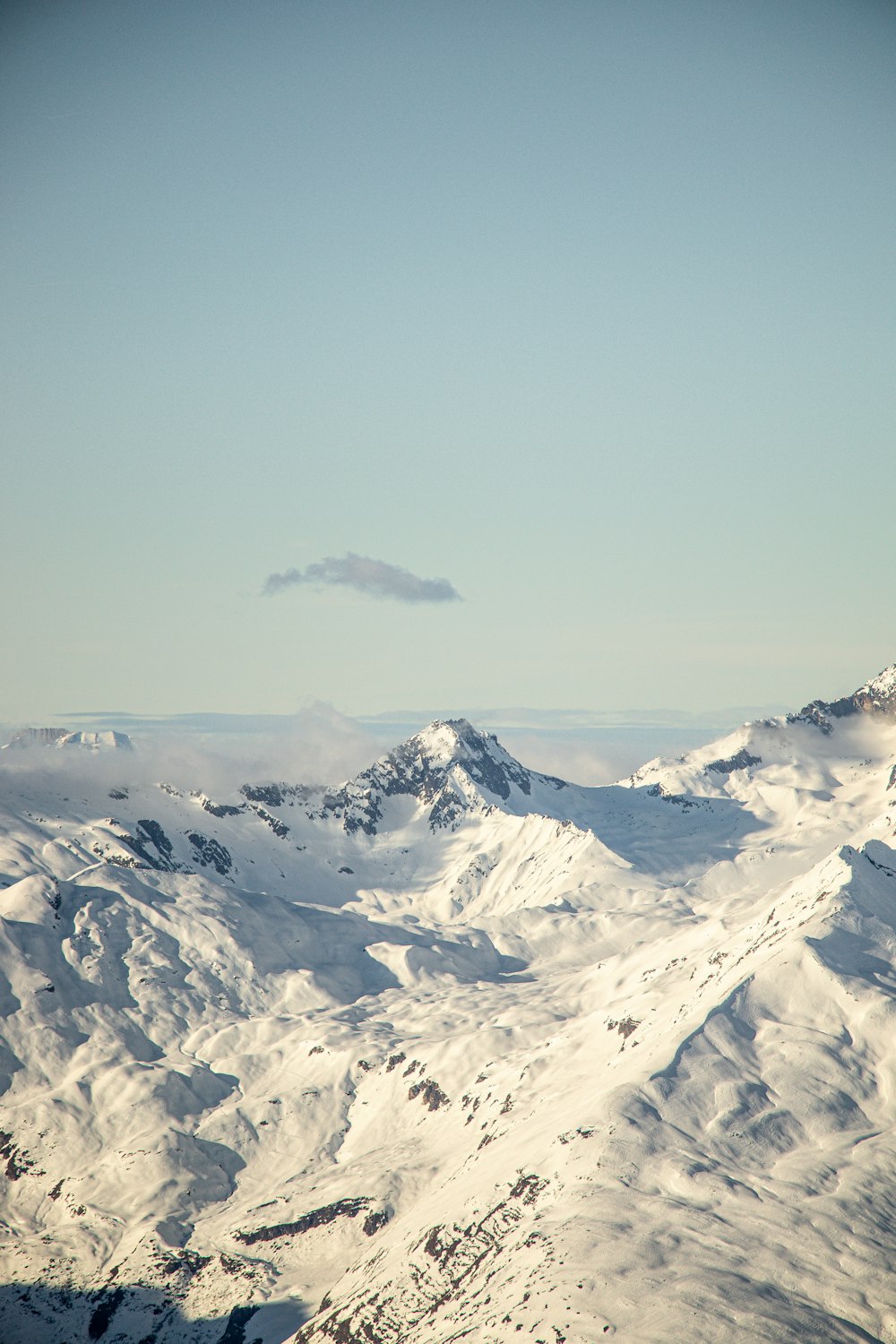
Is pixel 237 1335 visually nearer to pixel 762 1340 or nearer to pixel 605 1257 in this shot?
pixel 605 1257

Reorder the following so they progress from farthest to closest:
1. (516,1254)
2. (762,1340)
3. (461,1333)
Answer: (516,1254) < (461,1333) < (762,1340)

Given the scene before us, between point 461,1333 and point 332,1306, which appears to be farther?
point 332,1306

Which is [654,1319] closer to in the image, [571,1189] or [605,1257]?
[605,1257]

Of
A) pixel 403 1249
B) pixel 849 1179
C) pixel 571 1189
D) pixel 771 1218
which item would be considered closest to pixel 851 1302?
pixel 771 1218

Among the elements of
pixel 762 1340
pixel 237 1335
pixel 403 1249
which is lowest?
pixel 237 1335

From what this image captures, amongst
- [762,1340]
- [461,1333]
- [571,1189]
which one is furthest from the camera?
[571,1189]

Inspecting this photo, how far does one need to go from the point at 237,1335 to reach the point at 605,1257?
73.1 meters

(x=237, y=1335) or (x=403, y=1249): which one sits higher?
(x=403, y=1249)

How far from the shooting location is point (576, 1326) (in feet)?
497

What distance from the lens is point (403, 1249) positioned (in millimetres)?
195875

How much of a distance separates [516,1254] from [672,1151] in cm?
3737

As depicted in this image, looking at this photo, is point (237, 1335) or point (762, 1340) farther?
point (237, 1335)

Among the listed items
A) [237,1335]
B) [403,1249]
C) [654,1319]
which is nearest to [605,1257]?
[654,1319]

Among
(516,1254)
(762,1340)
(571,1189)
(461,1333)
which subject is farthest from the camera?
(571,1189)
